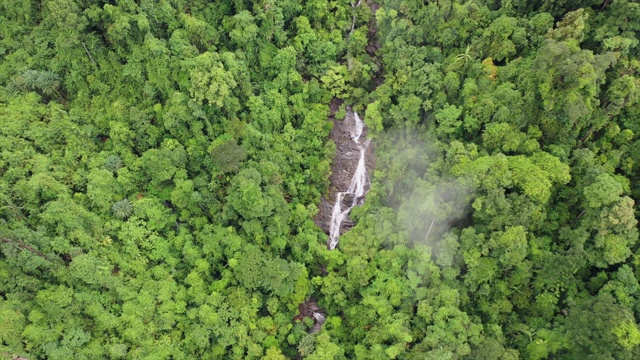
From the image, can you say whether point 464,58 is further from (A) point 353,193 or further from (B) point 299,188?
(B) point 299,188

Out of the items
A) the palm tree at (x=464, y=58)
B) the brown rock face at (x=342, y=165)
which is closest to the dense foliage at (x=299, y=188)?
the palm tree at (x=464, y=58)

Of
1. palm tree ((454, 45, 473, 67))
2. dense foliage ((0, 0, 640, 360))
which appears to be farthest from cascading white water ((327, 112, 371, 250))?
palm tree ((454, 45, 473, 67))

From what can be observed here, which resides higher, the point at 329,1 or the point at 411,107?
the point at 329,1

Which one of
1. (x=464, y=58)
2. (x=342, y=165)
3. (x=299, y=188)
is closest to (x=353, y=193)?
(x=342, y=165)

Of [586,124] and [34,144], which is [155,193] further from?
[586,124]

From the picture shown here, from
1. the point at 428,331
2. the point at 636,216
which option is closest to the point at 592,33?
the point at 636,216

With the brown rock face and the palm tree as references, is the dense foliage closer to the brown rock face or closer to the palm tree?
the palm tree
